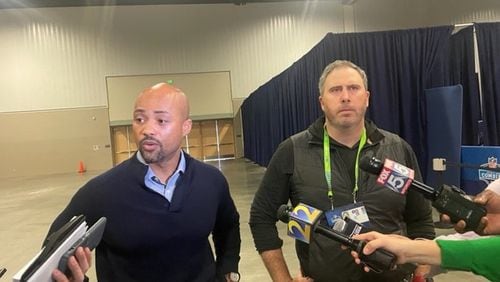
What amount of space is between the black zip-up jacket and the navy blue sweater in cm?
30

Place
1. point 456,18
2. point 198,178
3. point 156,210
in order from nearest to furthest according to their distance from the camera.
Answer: point 156,210, point 198,178, point 456,18

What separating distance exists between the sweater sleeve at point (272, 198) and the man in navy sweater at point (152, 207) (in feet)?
0.80

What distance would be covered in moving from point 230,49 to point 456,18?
8887mm

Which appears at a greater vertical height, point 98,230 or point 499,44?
point 499,44

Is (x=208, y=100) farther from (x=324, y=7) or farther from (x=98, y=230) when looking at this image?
(x=98, y=230)

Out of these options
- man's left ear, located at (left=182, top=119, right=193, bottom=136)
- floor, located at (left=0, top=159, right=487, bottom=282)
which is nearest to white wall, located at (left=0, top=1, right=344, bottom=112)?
floor, located at (left=0, top=159, right=487, bottom=282)

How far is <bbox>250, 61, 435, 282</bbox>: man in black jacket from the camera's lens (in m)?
1.77

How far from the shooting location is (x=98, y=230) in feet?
4.18

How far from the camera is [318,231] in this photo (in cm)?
127

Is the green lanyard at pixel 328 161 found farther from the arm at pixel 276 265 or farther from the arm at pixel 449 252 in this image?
the arm at pixel 449 252

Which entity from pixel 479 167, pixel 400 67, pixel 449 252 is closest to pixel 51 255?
pixel 449 252

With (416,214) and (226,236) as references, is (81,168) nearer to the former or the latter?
(226,236)

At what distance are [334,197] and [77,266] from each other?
100 cm

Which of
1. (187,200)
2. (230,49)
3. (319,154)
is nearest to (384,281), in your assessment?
(319,154)
